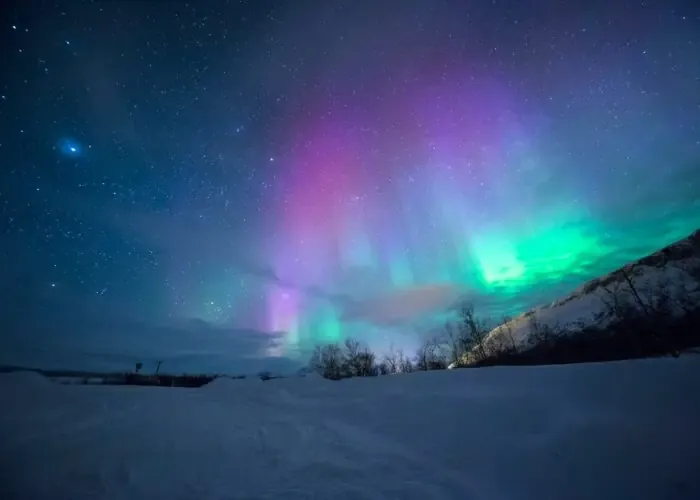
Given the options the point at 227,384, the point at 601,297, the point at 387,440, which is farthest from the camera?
the point at 601,297

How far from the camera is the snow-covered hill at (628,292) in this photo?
64.9 metres

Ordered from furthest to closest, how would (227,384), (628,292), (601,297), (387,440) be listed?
(601,297) < (628,292) < (227,384) < (387,440)

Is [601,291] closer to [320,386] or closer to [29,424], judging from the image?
[320,386]

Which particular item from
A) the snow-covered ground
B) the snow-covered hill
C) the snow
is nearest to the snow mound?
the snow-covered ground

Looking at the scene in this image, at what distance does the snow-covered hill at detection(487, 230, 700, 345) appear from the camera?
64875 mm

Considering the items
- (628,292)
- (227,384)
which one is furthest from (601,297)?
(227,384)

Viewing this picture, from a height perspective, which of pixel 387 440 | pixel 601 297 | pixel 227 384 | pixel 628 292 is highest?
pixel 601 297

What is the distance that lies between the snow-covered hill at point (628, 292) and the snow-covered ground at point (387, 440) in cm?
7292

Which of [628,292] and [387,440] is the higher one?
[628,292]

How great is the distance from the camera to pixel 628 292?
71.6 metres

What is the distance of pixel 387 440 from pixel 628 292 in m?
93.1

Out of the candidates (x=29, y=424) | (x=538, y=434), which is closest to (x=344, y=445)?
(x=538, y=434)

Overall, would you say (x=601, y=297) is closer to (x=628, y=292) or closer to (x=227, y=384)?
(x=628, y=292)

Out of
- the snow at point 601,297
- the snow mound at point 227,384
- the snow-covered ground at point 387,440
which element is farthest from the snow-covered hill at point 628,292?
the snow mound at point 227,384
